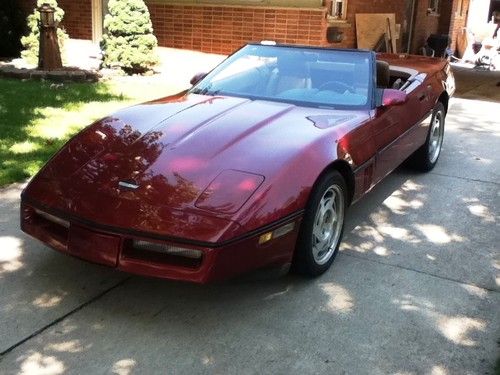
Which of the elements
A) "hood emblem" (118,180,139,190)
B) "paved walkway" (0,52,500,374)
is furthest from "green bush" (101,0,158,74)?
"hood emblem" (118,180,139,190)

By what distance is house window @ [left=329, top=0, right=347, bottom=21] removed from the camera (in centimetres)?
1243

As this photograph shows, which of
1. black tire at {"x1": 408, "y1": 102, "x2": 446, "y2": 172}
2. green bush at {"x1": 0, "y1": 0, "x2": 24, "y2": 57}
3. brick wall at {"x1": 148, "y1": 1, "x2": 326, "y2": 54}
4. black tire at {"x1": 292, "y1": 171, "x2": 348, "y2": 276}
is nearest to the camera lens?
black tire at {"x1": 292, "y1": 171, "x2": 348, "y2": 276}

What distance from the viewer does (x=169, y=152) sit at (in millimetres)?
3611

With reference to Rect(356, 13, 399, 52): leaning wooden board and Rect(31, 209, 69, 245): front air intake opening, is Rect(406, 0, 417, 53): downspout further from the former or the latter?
Rect(31, 209, 69, 245): front air intake opening

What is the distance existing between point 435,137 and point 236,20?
7317 mm

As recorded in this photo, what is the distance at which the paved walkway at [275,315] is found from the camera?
2.94 meters

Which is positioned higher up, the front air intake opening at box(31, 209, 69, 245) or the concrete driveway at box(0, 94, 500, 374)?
the front air intake opening at box(31, 209, 69, 245)

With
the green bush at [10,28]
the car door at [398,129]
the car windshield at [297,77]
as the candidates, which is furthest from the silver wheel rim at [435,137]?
the green bush at [10,28]

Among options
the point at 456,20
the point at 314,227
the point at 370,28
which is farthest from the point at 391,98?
the point at 456,20

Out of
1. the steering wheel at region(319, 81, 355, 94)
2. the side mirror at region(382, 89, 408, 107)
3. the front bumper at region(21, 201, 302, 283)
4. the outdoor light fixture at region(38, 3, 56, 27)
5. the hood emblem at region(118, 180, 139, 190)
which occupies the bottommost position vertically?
the front bumper at region(21, 201, 302, 283)

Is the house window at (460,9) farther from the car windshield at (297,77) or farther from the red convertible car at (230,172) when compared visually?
the red convertible car at (230,172)

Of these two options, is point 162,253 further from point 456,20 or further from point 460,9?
point 460,9

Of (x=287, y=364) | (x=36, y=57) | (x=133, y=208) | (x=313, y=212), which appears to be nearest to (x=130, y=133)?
(x=133, y=208)

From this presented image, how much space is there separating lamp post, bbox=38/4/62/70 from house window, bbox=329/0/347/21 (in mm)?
5435
